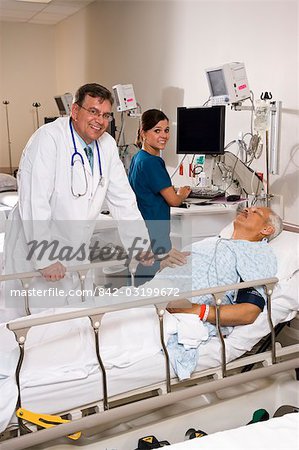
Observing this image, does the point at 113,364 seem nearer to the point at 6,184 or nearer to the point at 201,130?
the point at 201,130

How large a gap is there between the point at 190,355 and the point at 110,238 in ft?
6.06

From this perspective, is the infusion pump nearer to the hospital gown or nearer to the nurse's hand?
the hospital gown

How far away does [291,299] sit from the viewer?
7.42ft

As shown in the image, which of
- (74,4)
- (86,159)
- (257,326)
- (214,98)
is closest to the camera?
(257,326)

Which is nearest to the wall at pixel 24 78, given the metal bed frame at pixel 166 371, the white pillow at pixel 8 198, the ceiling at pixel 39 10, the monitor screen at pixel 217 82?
the ceiling at pixel 39 10

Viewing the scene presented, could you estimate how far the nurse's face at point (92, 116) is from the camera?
7.83 ft

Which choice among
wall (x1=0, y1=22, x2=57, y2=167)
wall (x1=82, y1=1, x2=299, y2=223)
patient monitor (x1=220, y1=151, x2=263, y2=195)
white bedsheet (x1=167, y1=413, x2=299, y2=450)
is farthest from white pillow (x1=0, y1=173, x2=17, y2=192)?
white bedsheet (x1=167, y1=413, x2=299, y2=450)

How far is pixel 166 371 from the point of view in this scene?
79.5 inches

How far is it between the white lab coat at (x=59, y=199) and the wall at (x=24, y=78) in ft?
18.5

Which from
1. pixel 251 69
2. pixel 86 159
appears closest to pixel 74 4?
pixel 251 69

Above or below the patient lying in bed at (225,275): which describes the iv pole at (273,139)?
above

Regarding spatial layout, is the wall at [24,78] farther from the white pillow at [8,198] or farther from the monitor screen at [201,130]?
the monitor screen at [201,130]

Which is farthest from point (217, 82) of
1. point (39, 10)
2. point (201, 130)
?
point (39, 10)

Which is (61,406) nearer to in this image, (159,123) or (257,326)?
(257,326)
